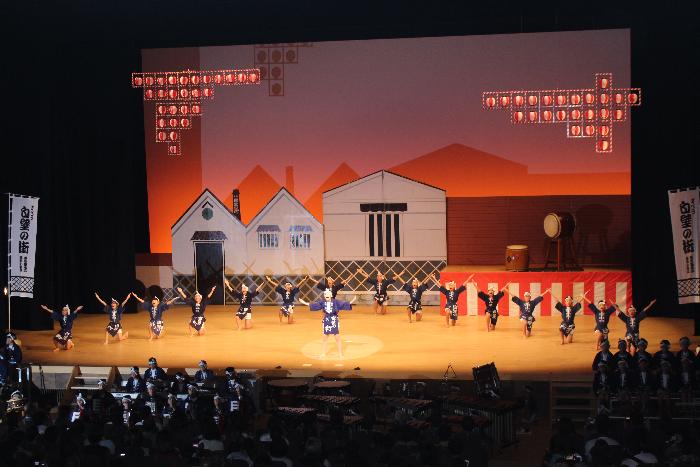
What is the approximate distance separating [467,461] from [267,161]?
40.4 ft

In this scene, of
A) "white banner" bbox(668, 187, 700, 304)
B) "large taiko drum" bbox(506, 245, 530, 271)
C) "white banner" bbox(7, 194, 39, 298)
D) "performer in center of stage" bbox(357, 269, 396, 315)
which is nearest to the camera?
"white banner" bbox(668, 187, 700, 304)

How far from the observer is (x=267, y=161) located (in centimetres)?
2019

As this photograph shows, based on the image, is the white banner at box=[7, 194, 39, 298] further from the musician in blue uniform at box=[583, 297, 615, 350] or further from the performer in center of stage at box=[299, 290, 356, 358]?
the musician in blue uniform at box=[583, 297, 615, 350]

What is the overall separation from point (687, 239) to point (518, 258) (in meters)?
3.99

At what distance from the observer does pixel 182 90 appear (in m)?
20.0

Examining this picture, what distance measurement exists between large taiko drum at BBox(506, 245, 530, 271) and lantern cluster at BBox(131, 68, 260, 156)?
20.6ft

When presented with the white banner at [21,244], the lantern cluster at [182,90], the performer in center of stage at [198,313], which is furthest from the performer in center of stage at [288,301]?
the white banner at [21,244]

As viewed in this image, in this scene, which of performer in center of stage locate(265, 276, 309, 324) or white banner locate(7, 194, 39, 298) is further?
performer in center of stage locate(265, 276, 309, 324)

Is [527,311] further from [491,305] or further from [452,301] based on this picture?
[452,301]

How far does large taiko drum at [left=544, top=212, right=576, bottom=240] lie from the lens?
1820 cm

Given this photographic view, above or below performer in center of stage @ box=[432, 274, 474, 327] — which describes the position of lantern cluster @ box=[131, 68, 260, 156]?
above

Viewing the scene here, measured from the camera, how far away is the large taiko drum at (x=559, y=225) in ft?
59.7

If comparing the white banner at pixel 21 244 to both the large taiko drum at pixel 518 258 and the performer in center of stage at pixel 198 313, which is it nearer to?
the performer in center of stage at pixel 198 313

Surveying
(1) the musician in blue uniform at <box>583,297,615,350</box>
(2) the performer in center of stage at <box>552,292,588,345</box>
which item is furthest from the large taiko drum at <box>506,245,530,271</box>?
(1) the musician in blue uniform at <box>583,297,615,350</box>
